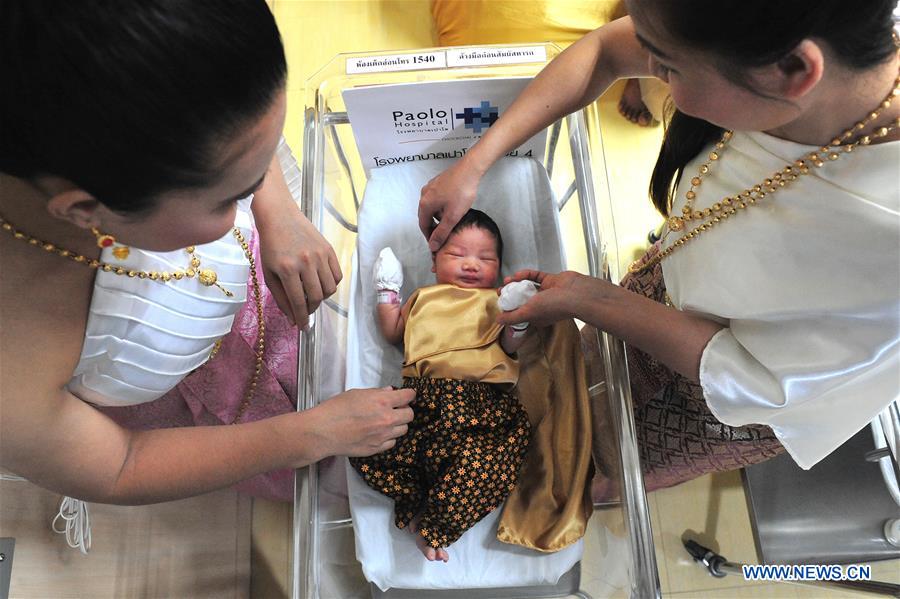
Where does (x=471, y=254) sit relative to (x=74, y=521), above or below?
above

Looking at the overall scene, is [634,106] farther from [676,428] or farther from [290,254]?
[290,254]

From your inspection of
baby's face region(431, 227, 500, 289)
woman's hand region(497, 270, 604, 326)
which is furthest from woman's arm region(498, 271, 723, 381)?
baby's face region(431, 227, 500, 289)

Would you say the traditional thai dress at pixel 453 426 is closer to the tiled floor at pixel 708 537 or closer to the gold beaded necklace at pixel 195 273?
the gold beaded necklace at pixel 195 273

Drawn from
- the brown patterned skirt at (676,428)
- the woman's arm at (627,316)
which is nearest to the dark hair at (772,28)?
the woman's arm at (627,316)

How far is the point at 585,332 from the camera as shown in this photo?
1.22 m

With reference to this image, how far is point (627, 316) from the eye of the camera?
3.13 ft

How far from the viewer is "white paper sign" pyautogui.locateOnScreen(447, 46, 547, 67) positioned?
1279mm

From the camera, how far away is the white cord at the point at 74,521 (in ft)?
3.76

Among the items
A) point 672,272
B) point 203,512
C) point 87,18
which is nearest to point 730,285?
point 672,272

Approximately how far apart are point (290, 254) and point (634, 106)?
4.79 ft

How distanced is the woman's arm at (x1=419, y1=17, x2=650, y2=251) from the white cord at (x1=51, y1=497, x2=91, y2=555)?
0.83 m

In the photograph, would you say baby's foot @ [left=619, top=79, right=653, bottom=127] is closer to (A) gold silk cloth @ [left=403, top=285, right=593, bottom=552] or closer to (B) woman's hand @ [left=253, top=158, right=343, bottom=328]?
(A) gold silk cloth @ [left=403, top=285, right=593, bottom=552]

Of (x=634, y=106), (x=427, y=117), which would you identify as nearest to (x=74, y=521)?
(x=427, y=117)

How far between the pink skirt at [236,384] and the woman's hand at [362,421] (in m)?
0.22
